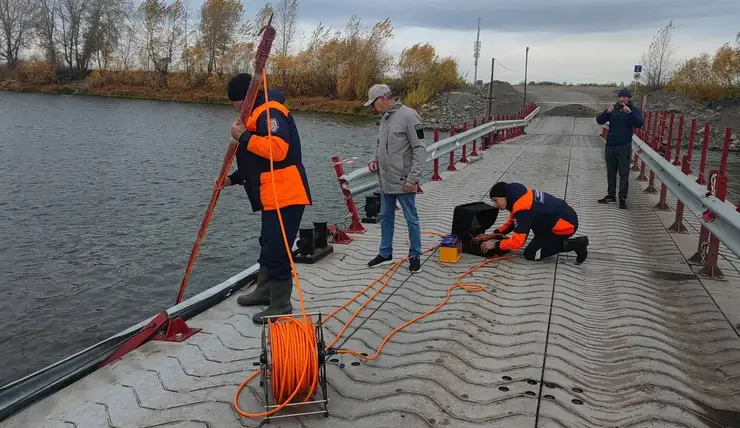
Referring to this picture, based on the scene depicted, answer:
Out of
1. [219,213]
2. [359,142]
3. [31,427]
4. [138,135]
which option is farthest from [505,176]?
[138,135]

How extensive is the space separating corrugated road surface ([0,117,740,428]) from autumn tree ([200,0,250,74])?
2468 inches

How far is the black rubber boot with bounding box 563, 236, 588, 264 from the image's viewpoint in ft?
22.4

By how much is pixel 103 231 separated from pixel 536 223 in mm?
8035

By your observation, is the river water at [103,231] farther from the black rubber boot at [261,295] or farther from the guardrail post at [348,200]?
the black rubber boot at [261,295]

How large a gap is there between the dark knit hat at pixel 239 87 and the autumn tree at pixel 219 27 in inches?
2502

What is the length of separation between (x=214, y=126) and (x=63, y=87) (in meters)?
37.4

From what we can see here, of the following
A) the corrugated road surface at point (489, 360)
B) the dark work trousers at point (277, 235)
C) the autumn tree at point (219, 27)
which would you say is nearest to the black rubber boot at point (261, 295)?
the corrugated road surface at point (489, 360)

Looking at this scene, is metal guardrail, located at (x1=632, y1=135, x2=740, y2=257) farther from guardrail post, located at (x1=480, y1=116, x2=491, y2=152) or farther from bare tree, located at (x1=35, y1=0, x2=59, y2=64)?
bare tree, located at (x1=35, y1=0, x2=59, y2=64)

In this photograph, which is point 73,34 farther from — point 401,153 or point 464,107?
point 401,153

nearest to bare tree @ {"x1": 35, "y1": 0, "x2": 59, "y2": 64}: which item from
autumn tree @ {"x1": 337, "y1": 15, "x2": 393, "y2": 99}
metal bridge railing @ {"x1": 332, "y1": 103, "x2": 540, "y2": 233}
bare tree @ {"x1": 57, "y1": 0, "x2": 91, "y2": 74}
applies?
bare tree @ {"x1": 57, "y1": 0, "x2": 91, "y2": 74}

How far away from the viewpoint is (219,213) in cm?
1298

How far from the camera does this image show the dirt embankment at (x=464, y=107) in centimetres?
4709

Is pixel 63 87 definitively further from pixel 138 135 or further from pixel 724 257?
pixel 724 257

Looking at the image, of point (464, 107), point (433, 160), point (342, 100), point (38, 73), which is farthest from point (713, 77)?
point (38, 73)
